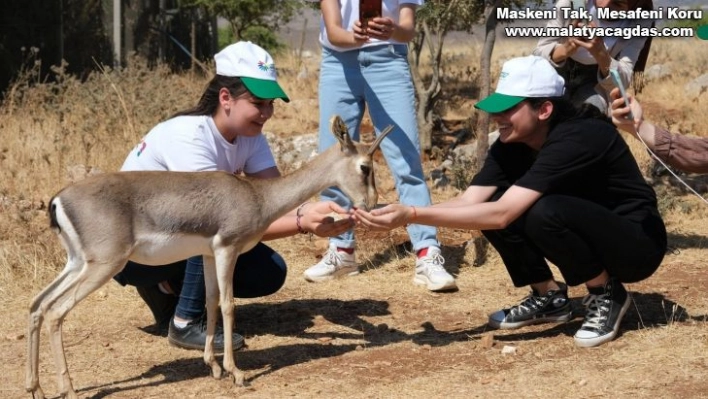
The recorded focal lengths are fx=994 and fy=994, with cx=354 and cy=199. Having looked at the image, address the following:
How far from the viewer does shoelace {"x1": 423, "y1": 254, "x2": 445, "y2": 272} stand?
7047mm

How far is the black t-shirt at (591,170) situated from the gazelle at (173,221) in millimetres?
939

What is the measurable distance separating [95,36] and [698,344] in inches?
430

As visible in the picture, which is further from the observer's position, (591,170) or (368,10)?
(368,10)

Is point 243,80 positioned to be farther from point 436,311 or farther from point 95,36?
point 95,36

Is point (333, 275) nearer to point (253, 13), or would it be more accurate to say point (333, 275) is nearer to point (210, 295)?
point (210, 295)

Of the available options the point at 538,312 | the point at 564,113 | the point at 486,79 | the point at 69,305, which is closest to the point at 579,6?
the point at 564,113

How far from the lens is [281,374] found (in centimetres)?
545

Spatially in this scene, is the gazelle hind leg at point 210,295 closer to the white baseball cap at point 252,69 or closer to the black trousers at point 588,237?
the white baseball cap at point 252,69

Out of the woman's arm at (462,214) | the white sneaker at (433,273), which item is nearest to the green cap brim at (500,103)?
the woman's arm at (462,214)

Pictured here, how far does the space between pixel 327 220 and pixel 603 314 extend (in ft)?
5.47

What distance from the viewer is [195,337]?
5863 millimetres

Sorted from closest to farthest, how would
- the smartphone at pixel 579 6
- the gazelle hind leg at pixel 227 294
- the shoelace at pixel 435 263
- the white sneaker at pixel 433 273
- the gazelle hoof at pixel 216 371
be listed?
the gazelle hind leg at pixel 227 294 → the gazelle hoof at pixel 216 371 → the smartphone at pixel 579 6 → the white sneaker at pixel 433 273 → the shoelace at pixel 435 263

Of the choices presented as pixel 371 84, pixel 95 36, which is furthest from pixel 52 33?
pixel 371 84

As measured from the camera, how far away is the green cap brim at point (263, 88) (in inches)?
213
